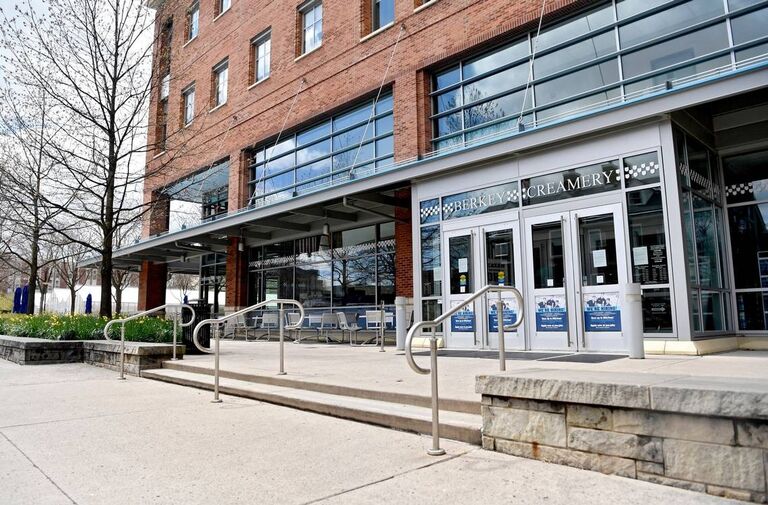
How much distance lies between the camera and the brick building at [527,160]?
8673mm

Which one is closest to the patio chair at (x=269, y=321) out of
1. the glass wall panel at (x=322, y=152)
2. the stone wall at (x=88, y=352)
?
the glass wall panel at (x=322, y=152)

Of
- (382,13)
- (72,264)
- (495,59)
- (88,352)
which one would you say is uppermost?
(382,13)

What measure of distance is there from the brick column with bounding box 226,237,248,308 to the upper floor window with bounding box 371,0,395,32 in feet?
28.7

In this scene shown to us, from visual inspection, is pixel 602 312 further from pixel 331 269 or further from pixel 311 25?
pixel 311 25

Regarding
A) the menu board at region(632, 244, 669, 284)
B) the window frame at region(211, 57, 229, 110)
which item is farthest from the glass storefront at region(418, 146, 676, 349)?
the window frame at region(211, 57, 229, 110)

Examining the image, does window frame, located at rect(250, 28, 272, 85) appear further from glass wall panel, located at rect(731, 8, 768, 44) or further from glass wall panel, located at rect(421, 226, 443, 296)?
glass wall panel, located at rect(731, 8, 768, 44)

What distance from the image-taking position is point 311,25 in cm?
1738

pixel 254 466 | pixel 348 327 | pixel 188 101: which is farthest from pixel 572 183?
pixel 188 101

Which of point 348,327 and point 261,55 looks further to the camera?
point 261,55

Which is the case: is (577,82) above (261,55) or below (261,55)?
below

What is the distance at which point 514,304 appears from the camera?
1009 centimetres

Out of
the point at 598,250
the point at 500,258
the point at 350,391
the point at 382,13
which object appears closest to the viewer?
the point at 350,391

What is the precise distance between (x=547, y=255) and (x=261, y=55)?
14094 mm

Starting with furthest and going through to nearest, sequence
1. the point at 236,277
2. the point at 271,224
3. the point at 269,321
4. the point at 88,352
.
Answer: the point at 236,277
the point at 269,321
the point at 271,224
the point at 88,352
